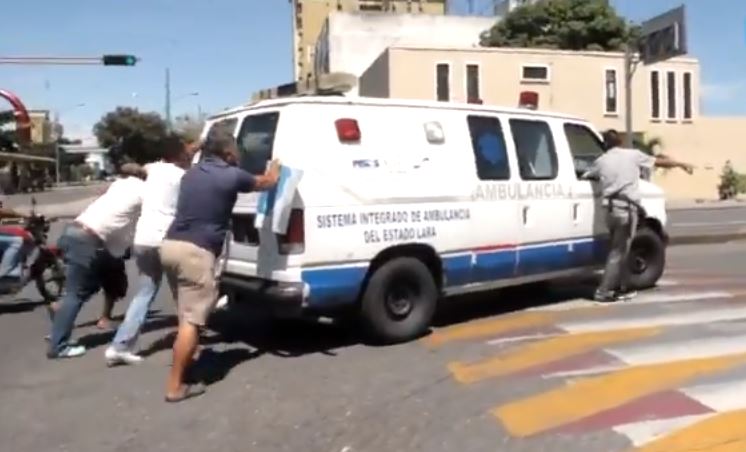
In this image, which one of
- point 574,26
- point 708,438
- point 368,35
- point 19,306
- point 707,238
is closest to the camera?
point 708,438

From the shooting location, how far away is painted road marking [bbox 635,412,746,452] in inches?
194

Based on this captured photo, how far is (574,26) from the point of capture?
51.3 m

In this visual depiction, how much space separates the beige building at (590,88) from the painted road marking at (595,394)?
109 ft

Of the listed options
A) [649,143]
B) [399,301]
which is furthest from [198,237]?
[649,143]

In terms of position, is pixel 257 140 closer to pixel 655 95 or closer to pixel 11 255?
pixel 11 255

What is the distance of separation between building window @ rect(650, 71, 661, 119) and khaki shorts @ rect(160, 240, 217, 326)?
4023 cm

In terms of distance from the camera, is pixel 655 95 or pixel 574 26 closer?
pixel 655 95

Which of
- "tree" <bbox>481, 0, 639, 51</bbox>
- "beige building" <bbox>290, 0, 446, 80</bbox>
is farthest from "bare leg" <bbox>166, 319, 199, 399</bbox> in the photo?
"beige building" <bbox>290, 0, 446, 80</bbox>

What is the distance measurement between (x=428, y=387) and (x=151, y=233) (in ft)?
8.90

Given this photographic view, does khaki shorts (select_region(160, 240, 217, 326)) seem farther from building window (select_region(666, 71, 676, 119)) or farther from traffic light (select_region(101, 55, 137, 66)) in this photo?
building window (select_region(666, 71, 676, 119))

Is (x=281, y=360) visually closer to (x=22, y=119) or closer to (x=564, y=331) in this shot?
(x=564, y=331)

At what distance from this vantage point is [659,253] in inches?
389

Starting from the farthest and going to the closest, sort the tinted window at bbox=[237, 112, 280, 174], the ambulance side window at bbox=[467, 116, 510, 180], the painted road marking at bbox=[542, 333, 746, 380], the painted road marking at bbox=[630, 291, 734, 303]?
the painted road marking at bbox=[630, 291, 734, 303] < the ambulance side window at bbox=[467, 116, 510, 180] < the tinted window at bbox=[237, 112, 280, 174] < the painted road marking at bbox=[542, 333, 746, 380]

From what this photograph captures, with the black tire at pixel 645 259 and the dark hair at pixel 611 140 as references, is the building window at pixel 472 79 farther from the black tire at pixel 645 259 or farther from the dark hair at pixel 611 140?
the dark hair at pixel 611 140
